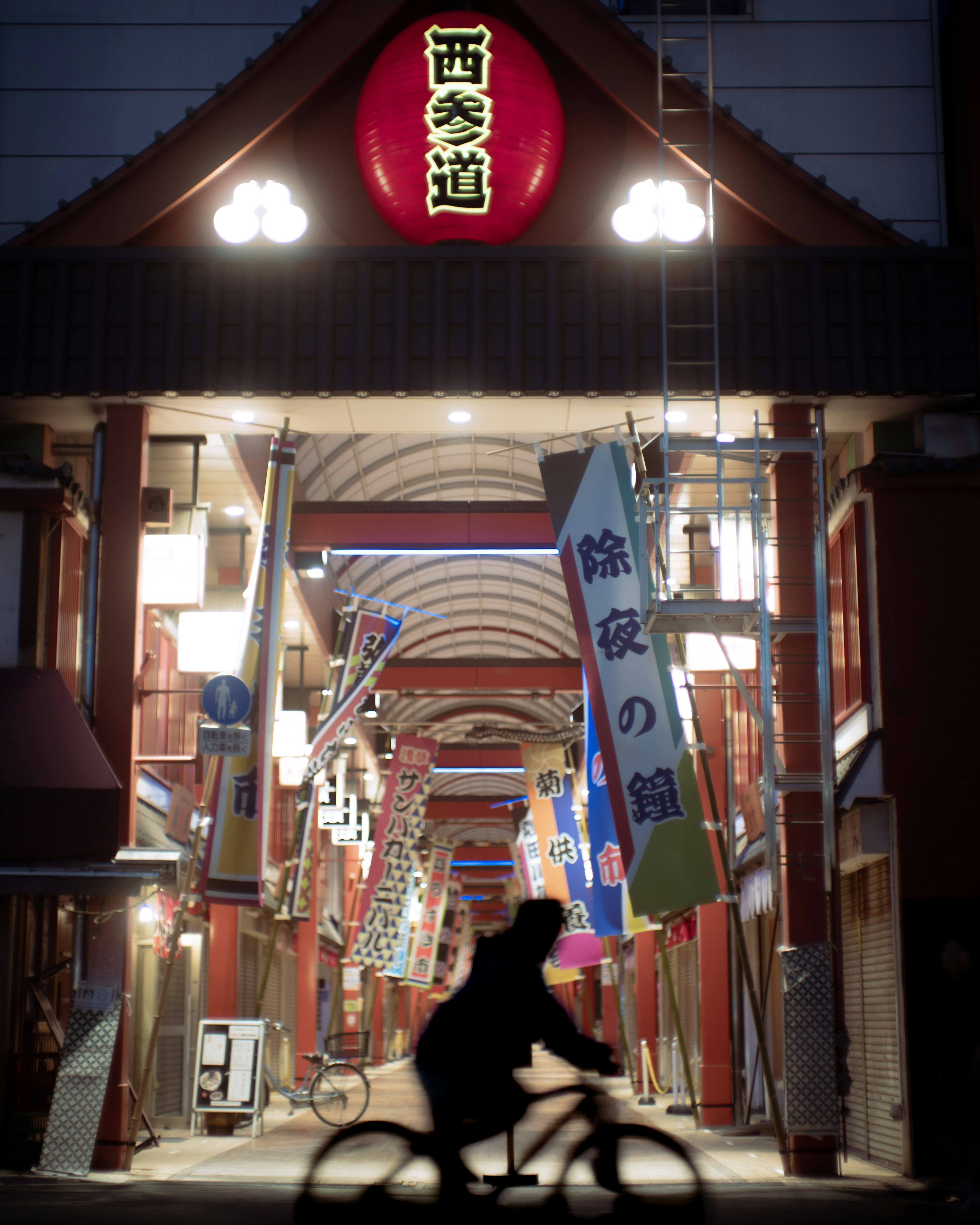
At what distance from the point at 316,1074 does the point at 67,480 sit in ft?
29.8

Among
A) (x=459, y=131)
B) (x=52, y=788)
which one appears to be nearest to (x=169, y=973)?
(x=52, y=788)

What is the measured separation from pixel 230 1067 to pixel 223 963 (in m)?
4.63

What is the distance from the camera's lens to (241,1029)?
51.5ft

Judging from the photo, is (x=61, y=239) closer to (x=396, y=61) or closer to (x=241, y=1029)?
(x=396, y=61)

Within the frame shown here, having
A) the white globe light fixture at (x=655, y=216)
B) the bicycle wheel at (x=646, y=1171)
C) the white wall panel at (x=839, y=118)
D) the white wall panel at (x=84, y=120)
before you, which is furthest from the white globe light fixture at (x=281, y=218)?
the bicycle wheel at (x=646, y=1171)

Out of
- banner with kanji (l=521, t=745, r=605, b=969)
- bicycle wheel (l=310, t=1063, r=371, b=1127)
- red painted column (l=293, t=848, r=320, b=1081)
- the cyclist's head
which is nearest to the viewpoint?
the cyclist's head

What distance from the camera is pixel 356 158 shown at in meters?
13.8

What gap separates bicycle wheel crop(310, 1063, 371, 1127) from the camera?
704 inches

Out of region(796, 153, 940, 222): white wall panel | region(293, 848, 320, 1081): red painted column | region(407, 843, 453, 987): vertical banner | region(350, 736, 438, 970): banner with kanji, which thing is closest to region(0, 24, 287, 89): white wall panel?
region(796, 153, 940, 222): white wall panel

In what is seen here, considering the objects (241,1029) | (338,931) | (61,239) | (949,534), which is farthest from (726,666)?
(338,931)

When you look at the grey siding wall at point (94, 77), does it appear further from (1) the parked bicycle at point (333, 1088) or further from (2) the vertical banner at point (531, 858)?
(2) the vertical banner at point (531, 858)

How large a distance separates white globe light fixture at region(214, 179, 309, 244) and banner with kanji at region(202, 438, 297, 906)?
6.68ft

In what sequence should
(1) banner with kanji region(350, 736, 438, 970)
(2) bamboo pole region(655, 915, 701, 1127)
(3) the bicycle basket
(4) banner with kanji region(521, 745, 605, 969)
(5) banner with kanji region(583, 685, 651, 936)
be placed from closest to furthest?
(5) banner with kanji region(583, 685, 651, 936)
(2) bamboo pole region(655, 915, 701, 1127)
(4) banner with kanji region(521, 745, 605, 969)
(3) the bicycle basket
(1) banner with kanji region(350, 736, 438, 970)

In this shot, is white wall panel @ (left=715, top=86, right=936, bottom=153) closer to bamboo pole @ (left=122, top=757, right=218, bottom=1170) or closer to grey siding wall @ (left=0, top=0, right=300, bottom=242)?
grey siding wall @ (left=0, top=0, right=300, bottom=242)
